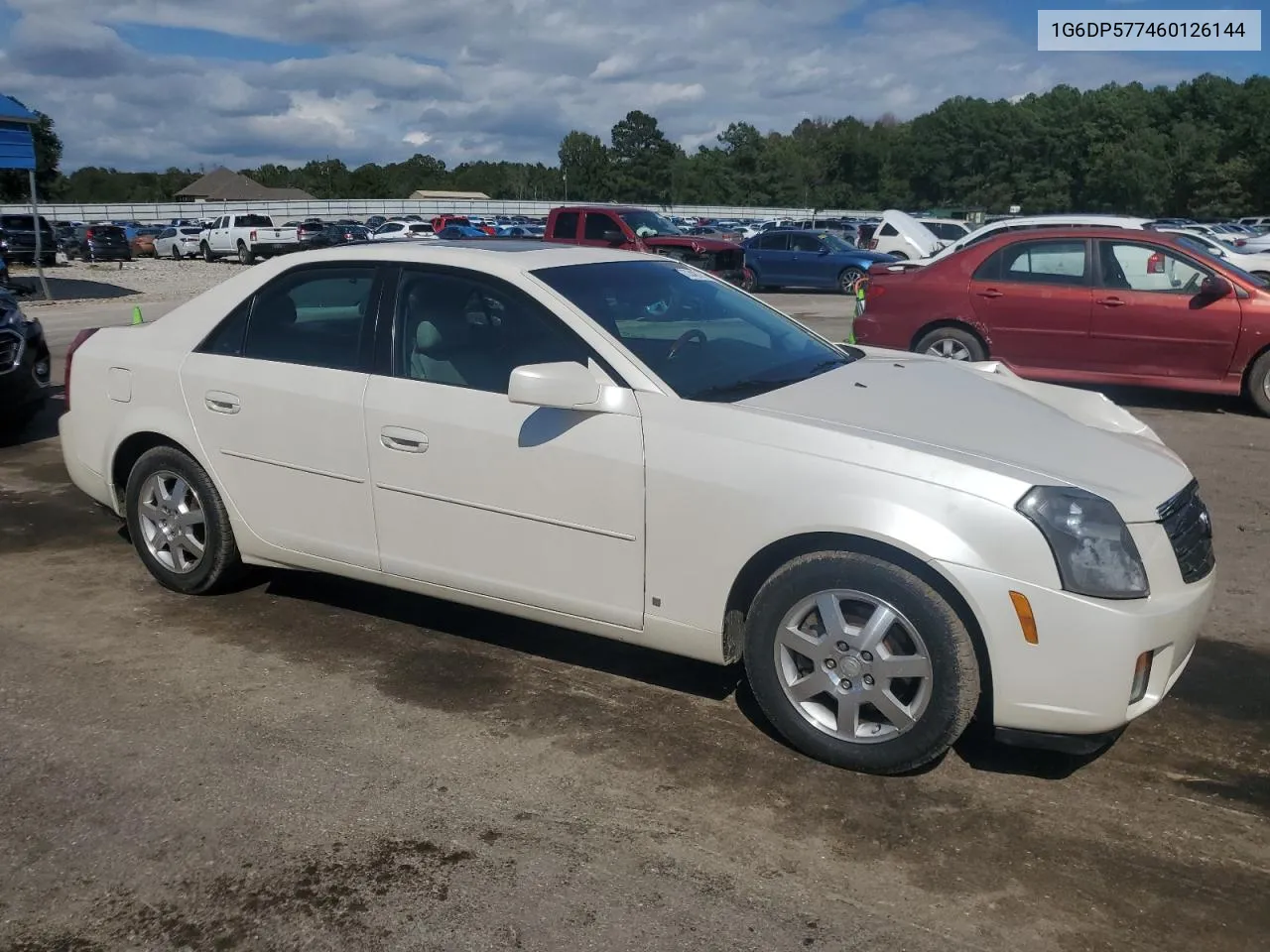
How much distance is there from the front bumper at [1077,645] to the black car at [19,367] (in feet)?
25.0

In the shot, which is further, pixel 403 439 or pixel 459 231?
pixel 459 231

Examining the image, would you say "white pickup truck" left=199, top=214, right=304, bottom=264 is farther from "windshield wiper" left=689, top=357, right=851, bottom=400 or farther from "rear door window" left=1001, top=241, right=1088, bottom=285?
"windshield wiper" left=689, top=357, right=851, bottom=400

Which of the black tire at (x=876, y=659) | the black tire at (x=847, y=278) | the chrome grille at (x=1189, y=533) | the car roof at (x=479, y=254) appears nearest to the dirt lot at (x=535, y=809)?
the black tire at (x=876, y=659)

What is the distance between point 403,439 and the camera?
421cm

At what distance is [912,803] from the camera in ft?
11.2

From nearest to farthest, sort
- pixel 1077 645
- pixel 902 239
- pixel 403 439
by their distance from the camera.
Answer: pixel 1077 645, pixel 403 439, pixel 902 239

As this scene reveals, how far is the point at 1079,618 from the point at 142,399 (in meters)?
3.96

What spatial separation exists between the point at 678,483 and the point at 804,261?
76.1 feet

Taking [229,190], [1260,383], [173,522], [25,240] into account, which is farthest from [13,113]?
[229,190]

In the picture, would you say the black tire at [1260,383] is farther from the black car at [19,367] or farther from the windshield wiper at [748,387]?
the black car at [19,367]

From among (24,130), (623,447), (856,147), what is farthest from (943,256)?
(856,147)

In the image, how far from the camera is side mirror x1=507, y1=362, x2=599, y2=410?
3.68 metres

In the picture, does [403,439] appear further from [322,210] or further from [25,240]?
[322,210]

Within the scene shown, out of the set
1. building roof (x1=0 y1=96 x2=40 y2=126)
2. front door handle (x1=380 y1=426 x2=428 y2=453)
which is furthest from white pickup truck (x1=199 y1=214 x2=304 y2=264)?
front door handle (x1=380 y1=426 x2=428 y2=453)
